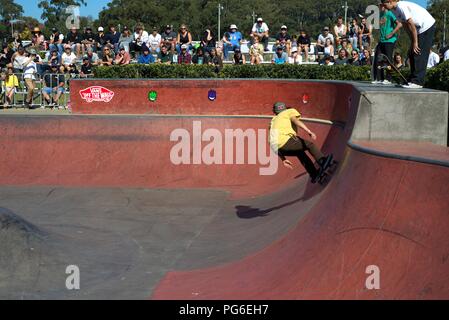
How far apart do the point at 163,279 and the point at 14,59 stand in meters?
15.0

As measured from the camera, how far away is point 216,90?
52.0ft

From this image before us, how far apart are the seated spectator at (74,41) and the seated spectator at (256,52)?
6565mm

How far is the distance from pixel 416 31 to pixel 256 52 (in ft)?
38.4

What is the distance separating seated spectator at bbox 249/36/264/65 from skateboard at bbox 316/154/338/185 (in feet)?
37.1

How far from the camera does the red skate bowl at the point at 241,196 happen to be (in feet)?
20.2

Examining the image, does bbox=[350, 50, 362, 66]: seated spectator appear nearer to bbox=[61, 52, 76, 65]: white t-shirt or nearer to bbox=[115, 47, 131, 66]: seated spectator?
bbox=[115, 47, 131, 66]: seated spectator

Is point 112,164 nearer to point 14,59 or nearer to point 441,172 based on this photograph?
point 14,59

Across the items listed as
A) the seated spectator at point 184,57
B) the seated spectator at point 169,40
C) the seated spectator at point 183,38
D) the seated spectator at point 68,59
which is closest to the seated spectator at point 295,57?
the seated spectator at point 184,57

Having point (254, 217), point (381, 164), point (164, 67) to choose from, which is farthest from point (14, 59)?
point (381, 164)

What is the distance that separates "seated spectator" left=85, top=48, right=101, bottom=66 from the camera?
2109cm

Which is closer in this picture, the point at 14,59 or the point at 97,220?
the point at 97,220

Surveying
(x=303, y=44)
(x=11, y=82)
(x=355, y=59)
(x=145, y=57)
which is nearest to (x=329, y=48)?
(x=303, y=44)

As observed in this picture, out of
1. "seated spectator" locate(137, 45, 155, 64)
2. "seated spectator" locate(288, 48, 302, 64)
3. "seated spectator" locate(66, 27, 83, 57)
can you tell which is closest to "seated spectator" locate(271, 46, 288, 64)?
"seated spectator" locate(288, 48, 302, 64)

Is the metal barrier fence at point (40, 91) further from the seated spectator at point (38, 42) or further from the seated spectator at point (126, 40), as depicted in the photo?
the seated spectator at point (38, 42)
